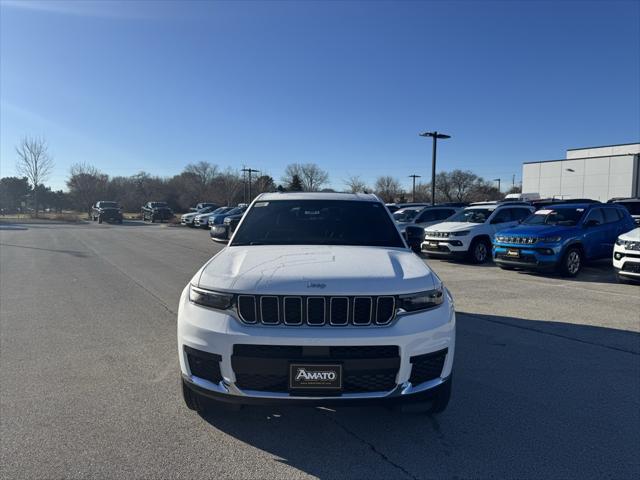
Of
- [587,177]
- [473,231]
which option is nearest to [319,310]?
[473,231]

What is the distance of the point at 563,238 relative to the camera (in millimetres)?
11055

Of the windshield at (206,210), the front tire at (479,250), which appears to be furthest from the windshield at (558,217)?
the windshield at (206,210)

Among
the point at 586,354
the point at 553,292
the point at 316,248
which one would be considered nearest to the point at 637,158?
the point at 553,292

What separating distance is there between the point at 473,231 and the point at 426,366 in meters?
11.5

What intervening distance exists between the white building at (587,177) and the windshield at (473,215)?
35.4 meters

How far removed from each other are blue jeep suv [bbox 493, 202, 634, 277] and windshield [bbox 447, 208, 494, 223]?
2309mm

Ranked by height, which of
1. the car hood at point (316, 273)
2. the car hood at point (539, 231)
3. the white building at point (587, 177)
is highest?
the white building at point (587, 177)

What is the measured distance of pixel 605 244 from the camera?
12.1 m

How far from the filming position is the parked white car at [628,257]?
9531mm

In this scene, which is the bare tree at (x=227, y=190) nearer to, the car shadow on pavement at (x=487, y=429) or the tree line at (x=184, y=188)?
the tree line at (x=184, y=188)

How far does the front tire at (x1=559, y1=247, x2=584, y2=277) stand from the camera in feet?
36.2

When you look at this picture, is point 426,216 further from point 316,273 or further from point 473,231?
point 316,273

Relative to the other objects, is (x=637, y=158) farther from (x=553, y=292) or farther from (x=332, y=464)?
(x=332, y=464)

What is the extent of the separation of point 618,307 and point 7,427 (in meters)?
8.59
